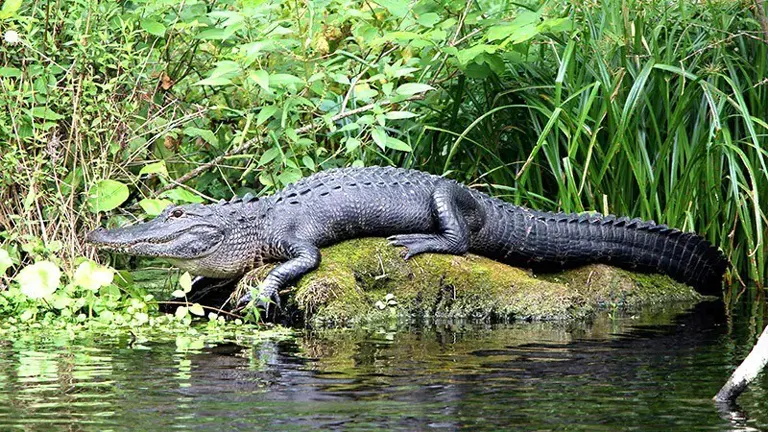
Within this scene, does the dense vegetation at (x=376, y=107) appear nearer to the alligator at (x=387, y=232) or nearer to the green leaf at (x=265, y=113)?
the green leaf at (x=265, y=113)

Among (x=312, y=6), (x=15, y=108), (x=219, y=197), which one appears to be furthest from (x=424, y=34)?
(x=15, y=108)

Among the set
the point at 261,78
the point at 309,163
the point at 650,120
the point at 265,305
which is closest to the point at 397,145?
the point at 309,163

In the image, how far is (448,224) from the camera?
7.69m

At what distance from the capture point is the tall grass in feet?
27.1

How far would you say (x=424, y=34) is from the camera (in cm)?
809

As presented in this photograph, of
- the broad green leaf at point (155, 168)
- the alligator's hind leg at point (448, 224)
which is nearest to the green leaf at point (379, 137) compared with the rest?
the alligator's hind leg at point (448, 224)

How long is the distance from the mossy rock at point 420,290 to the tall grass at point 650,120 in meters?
1.14

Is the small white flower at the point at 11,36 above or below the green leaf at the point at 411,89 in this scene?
above

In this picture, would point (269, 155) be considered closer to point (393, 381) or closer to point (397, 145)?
point (397, 145)

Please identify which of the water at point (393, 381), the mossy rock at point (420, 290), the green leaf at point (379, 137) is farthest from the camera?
the green leaf at point (379, 137)

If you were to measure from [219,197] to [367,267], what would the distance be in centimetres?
203

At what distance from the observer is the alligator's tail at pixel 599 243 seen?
8.02 m

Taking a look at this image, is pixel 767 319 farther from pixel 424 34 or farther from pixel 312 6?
pixel 312 6

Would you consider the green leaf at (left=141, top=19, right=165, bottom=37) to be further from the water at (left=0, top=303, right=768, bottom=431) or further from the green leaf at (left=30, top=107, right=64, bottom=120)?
the water at (left=0, top=303, right=768, bottom=431)
